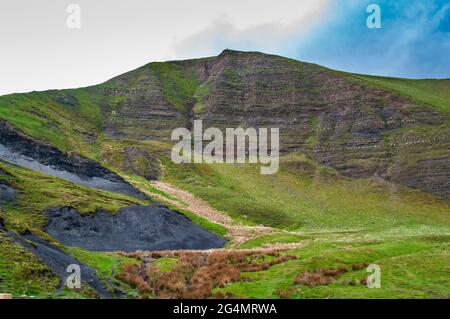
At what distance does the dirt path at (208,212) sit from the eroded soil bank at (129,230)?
11.4 ft

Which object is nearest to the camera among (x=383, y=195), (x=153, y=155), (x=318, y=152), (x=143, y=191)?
(x=143, y=191)

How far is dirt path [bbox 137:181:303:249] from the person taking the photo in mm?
64119

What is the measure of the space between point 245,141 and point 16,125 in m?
62.3

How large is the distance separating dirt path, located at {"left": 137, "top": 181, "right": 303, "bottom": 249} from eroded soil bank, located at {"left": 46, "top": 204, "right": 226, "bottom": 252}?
3.49 metres

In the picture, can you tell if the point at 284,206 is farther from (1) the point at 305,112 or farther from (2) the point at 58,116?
(2) the point at 58,116

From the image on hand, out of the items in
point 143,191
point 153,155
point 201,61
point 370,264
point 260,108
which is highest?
point 201,61

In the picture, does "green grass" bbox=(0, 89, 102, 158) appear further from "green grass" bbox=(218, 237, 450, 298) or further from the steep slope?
"green grass" bbox=(218, 237, 450, 298)

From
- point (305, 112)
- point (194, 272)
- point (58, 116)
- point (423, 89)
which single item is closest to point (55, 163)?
point (58, 116)

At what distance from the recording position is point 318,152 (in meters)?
126

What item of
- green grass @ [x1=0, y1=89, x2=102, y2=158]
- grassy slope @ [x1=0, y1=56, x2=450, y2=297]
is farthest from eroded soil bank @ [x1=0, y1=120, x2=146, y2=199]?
grassy slope @ [x1=0, y1=56, x2=450, y2=297]

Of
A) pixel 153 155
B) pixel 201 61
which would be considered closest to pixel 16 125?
pixel 153 155

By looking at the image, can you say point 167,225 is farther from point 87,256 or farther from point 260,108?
point 260,108

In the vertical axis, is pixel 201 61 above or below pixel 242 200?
above

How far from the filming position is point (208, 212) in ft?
270
